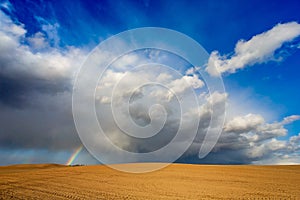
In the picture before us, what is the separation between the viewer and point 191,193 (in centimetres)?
1783

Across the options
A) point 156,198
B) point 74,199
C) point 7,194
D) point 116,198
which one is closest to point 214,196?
point 156,198

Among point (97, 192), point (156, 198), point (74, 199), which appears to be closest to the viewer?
point (74, 199)

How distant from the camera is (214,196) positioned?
55.2 ft

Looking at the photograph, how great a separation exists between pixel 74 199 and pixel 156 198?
535 cm

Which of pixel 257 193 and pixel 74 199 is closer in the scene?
pixel 74 199

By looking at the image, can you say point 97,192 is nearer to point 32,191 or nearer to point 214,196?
point 32,191

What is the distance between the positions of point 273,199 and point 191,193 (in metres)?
5.61

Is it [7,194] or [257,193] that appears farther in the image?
[257,193]

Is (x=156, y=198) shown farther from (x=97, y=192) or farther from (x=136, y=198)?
(x=97, y=192)

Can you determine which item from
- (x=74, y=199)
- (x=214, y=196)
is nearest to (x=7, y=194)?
(x=74, y=199)

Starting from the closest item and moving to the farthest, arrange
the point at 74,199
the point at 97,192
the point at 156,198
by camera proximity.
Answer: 1. the point at 74,199
2. the point at 156,198
3. the point at 97,192

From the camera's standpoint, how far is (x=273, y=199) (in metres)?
16.0

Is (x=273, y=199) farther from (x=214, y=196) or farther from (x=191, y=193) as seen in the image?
(x=191, y=193)

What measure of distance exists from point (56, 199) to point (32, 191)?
427 cm
